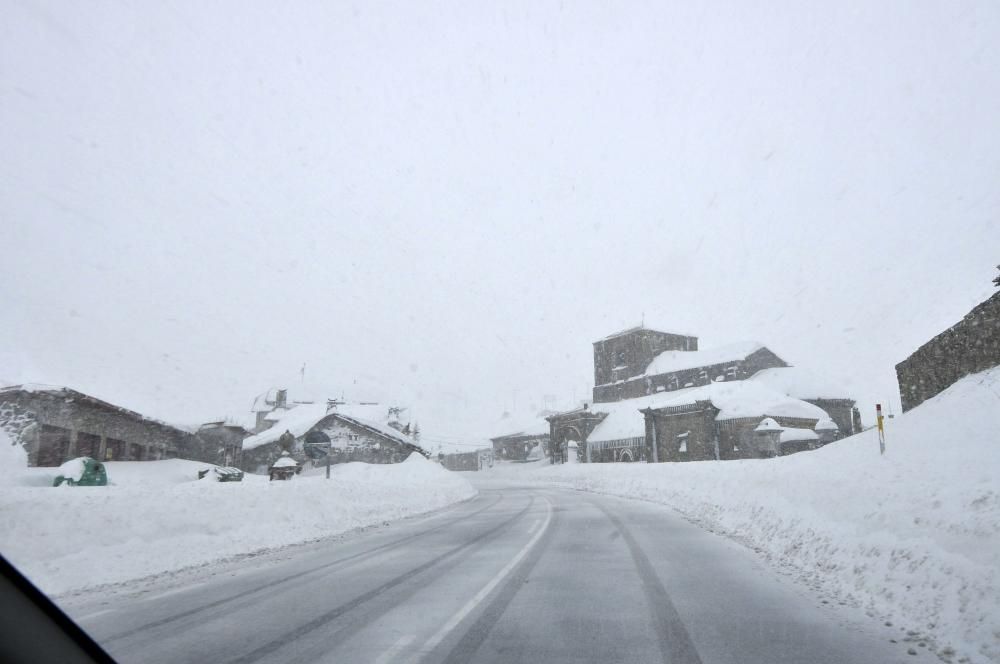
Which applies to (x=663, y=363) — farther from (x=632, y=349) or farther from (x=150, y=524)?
(x=150, y=524)

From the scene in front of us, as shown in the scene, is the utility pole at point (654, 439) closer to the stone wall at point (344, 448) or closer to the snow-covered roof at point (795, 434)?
the snow-covered roof at point (795, 434)

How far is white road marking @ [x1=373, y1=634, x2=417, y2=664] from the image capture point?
4973 millimetres

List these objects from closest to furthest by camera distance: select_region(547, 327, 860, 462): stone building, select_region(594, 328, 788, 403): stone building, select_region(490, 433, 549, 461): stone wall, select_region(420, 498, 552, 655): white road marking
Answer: select_region(420, 498, 552, 655): white road marking < select_region(547, 327, 860, 462): stone building < select_region(594, 328, 788, 403): stone building < select_region(490, 433, 549, 461): stone wall

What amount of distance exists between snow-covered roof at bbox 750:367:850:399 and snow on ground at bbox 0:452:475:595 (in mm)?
51675

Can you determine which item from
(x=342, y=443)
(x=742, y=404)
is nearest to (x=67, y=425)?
(x=342, y=443)

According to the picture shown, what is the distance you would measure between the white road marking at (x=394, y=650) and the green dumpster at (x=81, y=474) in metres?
18.6

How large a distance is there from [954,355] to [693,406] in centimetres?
4227

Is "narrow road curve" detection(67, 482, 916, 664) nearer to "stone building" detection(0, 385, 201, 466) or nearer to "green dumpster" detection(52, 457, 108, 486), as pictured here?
"green dumpster" detection(52, 457, 108, 486)

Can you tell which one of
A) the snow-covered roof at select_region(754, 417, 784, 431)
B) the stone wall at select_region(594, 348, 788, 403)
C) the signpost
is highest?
the stone wall at select_region(594, 348, 788, 403)

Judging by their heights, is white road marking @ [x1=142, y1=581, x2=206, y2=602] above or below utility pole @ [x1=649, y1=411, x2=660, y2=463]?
below

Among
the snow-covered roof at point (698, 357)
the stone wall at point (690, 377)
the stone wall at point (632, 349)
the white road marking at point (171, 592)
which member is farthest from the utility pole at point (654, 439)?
the white road marking at point (171, 592)

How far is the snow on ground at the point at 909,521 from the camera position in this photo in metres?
5.60

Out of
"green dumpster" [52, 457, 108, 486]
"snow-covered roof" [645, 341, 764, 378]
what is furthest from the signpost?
"snow-covered roof" [645, 341, 764, 378]

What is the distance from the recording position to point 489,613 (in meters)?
6.59
